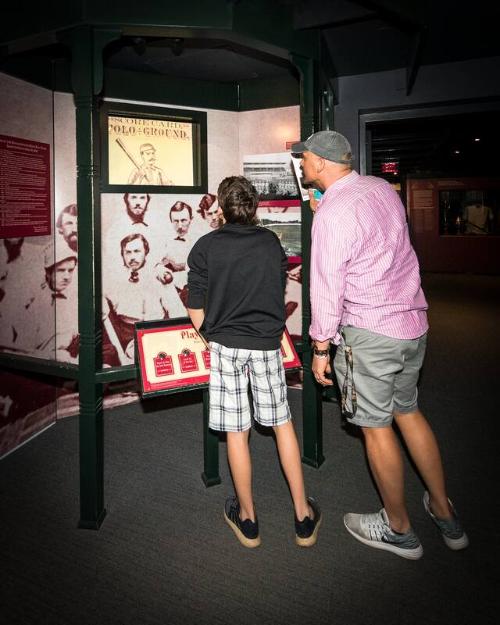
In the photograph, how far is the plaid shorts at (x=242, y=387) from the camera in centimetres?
227

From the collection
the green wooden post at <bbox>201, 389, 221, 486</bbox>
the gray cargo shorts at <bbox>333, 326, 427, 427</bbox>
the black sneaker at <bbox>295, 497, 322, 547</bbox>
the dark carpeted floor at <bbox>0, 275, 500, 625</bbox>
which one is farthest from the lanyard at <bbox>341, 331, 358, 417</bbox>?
the green wooden post at <bbox>201, 389, 221, 486</bbox>

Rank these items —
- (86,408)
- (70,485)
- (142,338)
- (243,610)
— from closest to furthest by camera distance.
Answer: (243,610)
(86,408)
(142,338)
(70,485)

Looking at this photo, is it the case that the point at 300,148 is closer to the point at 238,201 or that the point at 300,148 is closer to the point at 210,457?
the point at 238,201

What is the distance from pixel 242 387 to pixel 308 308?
0.94 metres

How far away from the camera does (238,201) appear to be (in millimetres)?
2215

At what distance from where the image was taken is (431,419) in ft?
13.3

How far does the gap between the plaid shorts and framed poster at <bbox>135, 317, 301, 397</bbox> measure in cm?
40

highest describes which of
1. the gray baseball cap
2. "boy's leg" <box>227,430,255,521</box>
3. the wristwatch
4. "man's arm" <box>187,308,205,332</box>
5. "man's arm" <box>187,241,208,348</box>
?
the gray baseball cap

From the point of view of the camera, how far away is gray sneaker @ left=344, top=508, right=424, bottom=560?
2.25 meters

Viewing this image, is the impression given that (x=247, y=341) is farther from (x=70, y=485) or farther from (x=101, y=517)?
(x=70, y=485)

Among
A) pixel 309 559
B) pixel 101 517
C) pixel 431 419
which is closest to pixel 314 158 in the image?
pixel 309 559

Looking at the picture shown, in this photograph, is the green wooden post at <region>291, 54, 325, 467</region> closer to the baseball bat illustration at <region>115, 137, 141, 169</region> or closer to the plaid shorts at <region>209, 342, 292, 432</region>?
the plaid shorts at <region>209, 342, 292, 432</region>

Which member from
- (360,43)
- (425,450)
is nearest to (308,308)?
(425,450)

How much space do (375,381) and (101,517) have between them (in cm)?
154
